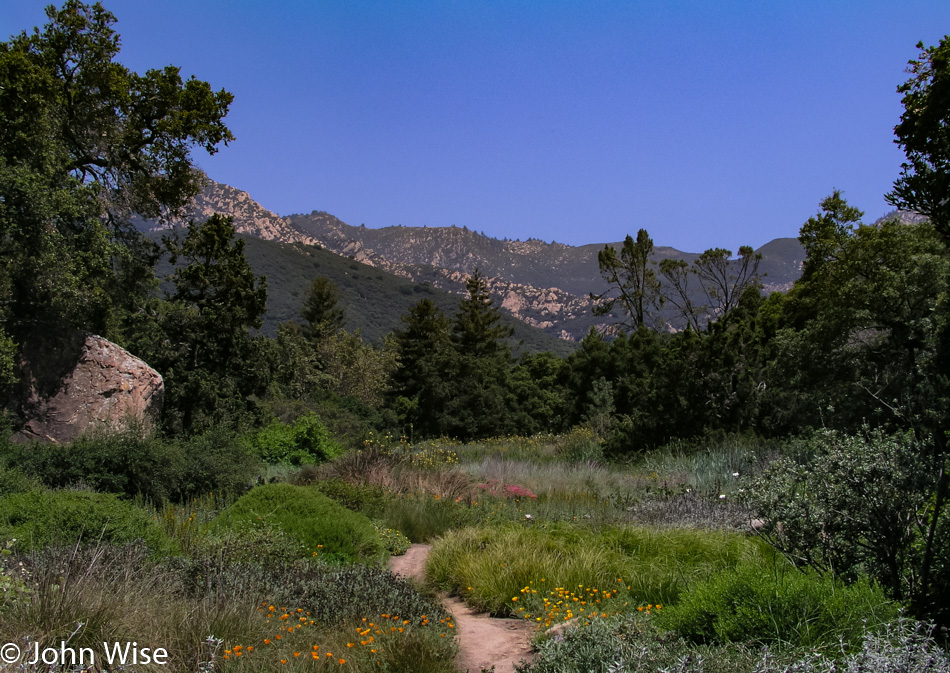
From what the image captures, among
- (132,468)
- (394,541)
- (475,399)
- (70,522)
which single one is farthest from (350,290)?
(70,522)

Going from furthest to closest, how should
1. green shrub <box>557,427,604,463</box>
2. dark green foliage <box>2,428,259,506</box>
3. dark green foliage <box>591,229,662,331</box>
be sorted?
dark green foliage <box>591,229,662,331</box>, green shrub <box>557,427,604,463</box>, dark green foliage <box>2,428,259,506</box>

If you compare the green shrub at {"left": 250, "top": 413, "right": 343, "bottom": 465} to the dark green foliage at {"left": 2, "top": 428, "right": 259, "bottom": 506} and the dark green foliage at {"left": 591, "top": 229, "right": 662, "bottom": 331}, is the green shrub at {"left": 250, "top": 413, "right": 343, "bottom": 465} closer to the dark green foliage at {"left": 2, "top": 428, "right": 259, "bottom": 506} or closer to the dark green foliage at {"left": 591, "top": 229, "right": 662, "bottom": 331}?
the dark green foliage at {"left": 2, "top": 428, "right": 259, "bottom": 506}

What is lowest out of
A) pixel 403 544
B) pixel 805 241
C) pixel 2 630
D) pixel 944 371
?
pixel 403 544

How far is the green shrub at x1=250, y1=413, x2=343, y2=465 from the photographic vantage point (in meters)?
15.1

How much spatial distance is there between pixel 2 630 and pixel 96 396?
1090 centimetres

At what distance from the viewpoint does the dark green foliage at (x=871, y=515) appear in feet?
14.0

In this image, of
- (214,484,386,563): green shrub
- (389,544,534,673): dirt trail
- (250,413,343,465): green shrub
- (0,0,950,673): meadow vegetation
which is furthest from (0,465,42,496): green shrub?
(250,413,343,465): green shrub

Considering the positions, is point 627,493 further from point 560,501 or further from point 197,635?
point 197,635

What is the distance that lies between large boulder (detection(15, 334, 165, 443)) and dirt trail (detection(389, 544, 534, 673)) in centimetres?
965

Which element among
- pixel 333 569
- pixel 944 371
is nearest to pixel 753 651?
pixel 333 569

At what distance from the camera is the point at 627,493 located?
10.8 meters

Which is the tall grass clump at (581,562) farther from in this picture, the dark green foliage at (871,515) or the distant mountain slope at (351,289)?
the distant mountain slope at (351,289)

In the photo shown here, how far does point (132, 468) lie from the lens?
32.1 feet

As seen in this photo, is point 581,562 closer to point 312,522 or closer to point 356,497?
point 312,522
